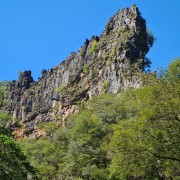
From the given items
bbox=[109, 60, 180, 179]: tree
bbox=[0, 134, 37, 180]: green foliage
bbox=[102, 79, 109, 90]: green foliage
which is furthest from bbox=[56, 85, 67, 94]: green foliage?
bbox=[0, 134, 37, 180]: green foliage

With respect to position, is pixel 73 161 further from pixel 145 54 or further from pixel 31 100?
pixel 31 100

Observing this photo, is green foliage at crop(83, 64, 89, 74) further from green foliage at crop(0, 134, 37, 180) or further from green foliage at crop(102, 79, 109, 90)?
green foliage at crop(0, 134, 37, 180)

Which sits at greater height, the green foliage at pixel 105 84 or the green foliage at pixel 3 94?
the green foliage at pixel 3 94

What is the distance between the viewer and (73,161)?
149ft

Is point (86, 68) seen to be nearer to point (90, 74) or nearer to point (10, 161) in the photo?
point (90, 74)

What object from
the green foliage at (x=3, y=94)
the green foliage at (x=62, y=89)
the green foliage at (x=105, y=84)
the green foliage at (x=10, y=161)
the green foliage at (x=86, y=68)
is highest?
the green foliage at (x=3, y=94)

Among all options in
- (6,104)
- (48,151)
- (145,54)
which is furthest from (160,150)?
(6,104)

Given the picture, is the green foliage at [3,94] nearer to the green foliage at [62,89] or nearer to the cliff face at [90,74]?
the cliff face at [90,74]

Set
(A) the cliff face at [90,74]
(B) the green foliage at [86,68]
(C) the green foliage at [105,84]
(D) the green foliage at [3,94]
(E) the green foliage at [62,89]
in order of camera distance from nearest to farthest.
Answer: (C) the green foliage at [105,84] < (A) the cliff face at [90,74] < (B) the green foliage at [86,68] < (E) the green foliage at [62,89] < (D) the green foliage at [3,94]

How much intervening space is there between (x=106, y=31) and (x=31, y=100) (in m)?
26.5

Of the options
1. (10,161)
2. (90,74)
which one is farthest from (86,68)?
(10,161)

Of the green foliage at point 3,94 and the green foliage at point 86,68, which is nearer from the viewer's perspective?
the green foliage at point 86,68

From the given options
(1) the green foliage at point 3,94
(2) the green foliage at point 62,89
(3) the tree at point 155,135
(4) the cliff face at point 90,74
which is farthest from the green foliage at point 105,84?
(3) the tree at point 155,135

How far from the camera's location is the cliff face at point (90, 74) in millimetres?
82188
